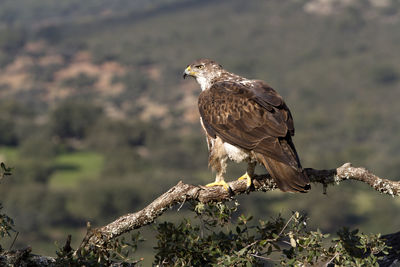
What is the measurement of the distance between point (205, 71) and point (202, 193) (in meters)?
2.71

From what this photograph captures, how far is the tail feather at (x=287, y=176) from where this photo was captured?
641 cm

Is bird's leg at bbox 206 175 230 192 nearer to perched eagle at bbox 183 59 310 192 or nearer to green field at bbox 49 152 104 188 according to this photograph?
perched eagle at bbox 183 59 310 192

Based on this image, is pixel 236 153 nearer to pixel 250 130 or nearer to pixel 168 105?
pixel 250 130

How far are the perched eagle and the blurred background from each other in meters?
43.8

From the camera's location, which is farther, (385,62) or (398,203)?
(385,62)

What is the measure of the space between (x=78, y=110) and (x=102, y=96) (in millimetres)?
33858

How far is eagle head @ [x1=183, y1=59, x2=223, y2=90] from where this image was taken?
8.60m

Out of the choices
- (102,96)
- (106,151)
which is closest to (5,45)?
(102,96)

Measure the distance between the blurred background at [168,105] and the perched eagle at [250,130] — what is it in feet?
144

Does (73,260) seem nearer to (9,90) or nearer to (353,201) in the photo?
(353,201)

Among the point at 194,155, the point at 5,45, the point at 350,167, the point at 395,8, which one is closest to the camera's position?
the point at 350,167

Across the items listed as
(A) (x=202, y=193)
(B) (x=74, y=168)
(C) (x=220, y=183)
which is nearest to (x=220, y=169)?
(C) (x=220, y=183)

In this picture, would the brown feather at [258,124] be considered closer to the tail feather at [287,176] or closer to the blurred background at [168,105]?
the tail feather at [287,176]

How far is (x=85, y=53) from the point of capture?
168m
